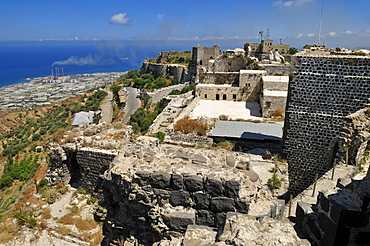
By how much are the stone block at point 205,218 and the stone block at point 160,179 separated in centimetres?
73

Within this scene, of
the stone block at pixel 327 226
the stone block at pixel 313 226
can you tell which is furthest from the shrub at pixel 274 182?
the stone block at pixel 327 226

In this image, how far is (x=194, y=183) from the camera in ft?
14.6

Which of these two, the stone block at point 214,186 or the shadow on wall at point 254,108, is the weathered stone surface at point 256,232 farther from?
the shadow on wall at point 254,108

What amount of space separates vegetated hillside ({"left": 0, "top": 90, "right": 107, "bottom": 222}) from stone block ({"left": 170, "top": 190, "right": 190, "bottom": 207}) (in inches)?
281

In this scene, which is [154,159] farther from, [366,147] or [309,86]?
[366,147]

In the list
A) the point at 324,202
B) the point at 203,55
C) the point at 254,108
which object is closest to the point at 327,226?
the point at 324,202

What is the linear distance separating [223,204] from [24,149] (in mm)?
22888

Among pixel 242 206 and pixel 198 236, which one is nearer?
pixel 198 236

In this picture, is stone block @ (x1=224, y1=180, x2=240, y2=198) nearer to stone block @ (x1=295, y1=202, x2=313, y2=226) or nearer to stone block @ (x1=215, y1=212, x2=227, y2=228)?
stone block @ (x1=215, y1=212, x2=227, y2=228)

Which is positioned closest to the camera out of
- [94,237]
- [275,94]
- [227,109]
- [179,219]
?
[179,219]

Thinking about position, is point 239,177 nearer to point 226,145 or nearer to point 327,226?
point 327,226

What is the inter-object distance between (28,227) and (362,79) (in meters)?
11.2

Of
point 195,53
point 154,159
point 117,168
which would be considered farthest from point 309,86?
point 195,53

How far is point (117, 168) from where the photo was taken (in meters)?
5.16
